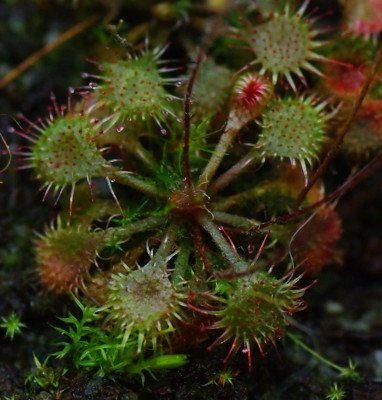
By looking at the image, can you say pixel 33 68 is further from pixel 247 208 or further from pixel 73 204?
pixel 247 208

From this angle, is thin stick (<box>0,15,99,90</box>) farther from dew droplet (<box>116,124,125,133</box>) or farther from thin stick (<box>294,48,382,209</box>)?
thin stick (<box>294,48,382,209</box>)

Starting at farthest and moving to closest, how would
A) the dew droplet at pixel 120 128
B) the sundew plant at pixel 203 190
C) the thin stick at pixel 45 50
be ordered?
the thin stick at pixel 45 50 → the dew droplet at pixel 120 128 → the sundew plant at pixel 203 190

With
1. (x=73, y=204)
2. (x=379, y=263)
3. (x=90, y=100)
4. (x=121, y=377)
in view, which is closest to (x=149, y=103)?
(x=90, y=100)

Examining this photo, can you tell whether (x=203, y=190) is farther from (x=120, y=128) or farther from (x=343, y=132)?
(x=343, y=132)

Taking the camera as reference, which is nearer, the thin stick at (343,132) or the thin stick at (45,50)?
the thin stick at (343,132)

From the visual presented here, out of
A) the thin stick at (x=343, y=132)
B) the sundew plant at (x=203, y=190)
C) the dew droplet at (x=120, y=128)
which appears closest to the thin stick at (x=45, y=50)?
the sundew plant at (x=203, y=190)

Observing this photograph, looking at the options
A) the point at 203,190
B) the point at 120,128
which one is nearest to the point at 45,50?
the point at 120,128

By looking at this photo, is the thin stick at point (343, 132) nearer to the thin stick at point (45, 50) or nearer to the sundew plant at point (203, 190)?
the sundew plant at point (203, 190)
